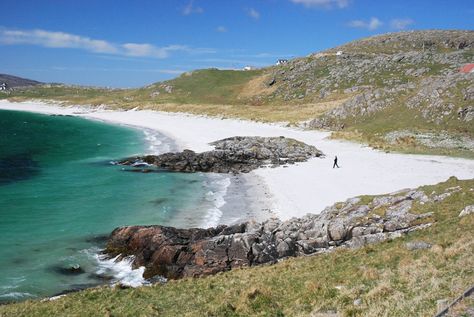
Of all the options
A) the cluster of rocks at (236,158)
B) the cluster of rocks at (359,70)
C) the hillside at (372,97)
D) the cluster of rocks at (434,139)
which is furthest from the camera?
the cluster of rocks at (359,70)

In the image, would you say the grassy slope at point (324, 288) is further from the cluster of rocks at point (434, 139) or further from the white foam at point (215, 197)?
the cluster of rocks at point (434, 139)

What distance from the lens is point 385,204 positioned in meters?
26.8

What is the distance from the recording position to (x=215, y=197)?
43.8 metres

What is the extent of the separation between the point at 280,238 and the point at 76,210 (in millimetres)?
22366

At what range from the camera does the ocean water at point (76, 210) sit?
26.0 metres

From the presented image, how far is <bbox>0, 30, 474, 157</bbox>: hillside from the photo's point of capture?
67875mm

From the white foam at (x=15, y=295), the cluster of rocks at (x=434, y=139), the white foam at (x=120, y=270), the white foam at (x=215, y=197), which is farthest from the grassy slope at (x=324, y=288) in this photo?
the cluster of rocks at (x=434, y=139)

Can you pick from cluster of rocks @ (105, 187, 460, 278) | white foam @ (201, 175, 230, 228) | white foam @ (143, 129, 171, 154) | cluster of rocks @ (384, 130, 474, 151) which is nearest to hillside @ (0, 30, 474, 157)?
cluster of rocks @ (384, 130, 474, 151)

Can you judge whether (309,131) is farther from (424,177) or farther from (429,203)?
(429,203)

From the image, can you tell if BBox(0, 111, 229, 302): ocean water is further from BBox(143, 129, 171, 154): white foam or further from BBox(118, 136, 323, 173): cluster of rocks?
BBox(118, 136, 323, 173): cluster of rocks

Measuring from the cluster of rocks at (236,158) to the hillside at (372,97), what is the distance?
1323 centimetres

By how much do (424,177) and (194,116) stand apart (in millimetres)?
94076

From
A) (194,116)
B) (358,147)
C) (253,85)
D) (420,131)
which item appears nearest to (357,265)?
(358,147)

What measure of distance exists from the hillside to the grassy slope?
42.8 m
